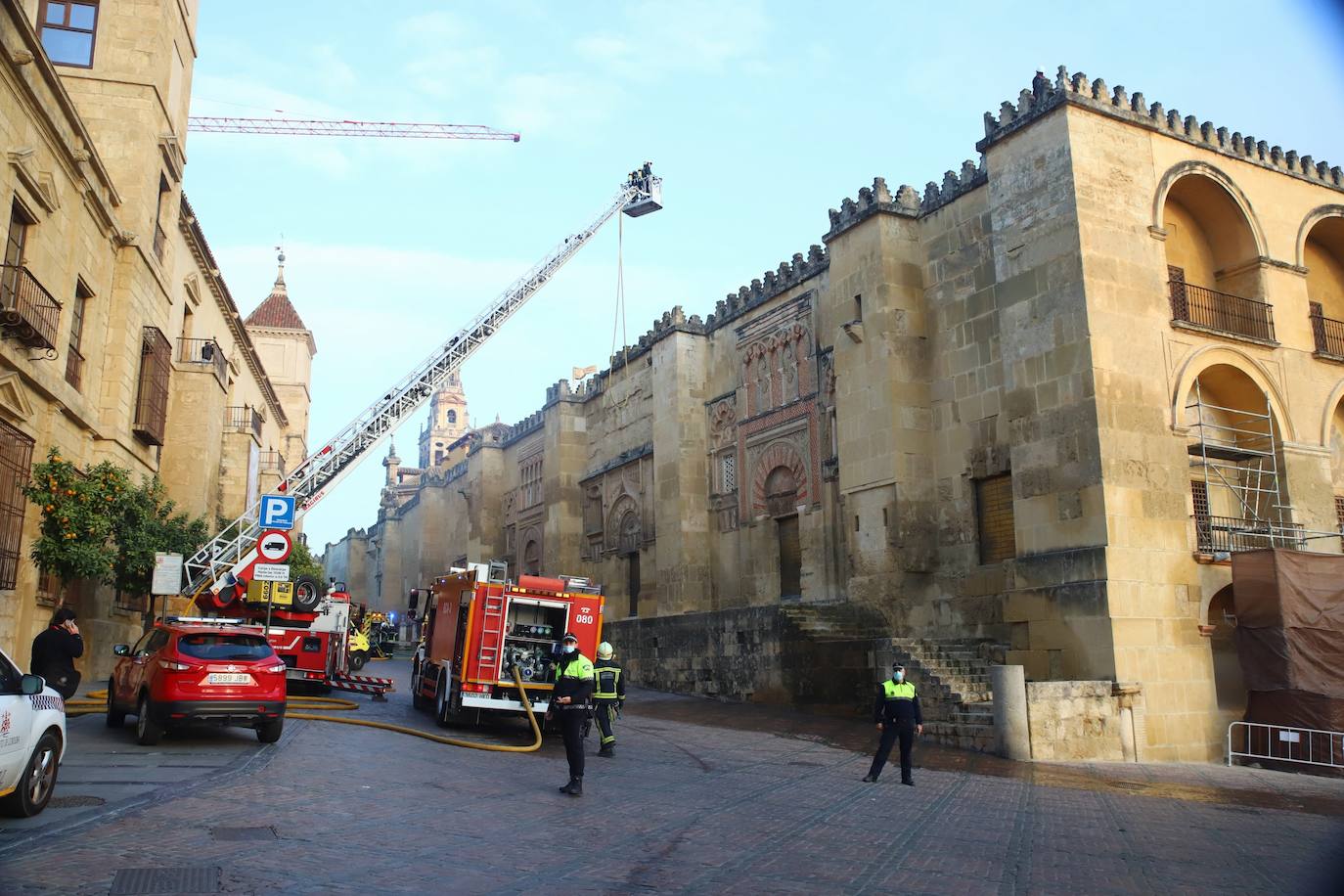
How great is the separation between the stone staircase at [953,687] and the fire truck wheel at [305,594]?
10.6 meters

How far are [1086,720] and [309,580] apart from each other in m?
13.5

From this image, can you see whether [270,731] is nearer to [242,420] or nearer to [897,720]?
[897,720]

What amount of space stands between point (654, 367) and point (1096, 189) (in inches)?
615

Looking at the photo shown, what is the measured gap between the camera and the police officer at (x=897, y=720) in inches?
479

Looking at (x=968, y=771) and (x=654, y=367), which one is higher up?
(x=654, y=367)

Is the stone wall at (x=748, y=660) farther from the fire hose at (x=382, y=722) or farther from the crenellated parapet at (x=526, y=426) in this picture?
the crenellated parapet at (x=526, y=426)

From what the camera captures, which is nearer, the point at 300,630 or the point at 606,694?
the point at 606,694

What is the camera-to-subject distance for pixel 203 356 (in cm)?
2777

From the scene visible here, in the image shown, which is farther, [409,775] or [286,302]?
[286,302]

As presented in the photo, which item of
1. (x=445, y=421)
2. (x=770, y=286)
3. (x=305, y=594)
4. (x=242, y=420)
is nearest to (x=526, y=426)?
(x=242, y=420)

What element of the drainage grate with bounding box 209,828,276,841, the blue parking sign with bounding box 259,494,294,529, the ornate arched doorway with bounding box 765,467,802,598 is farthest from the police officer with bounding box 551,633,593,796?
the ornate arched doorway with bounding box 765,467,802,598

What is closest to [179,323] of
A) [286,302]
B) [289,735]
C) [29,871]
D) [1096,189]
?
[289,735]

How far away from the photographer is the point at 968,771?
13617 mm

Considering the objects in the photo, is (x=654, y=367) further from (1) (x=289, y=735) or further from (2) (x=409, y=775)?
(2) (x=409, y=775)
